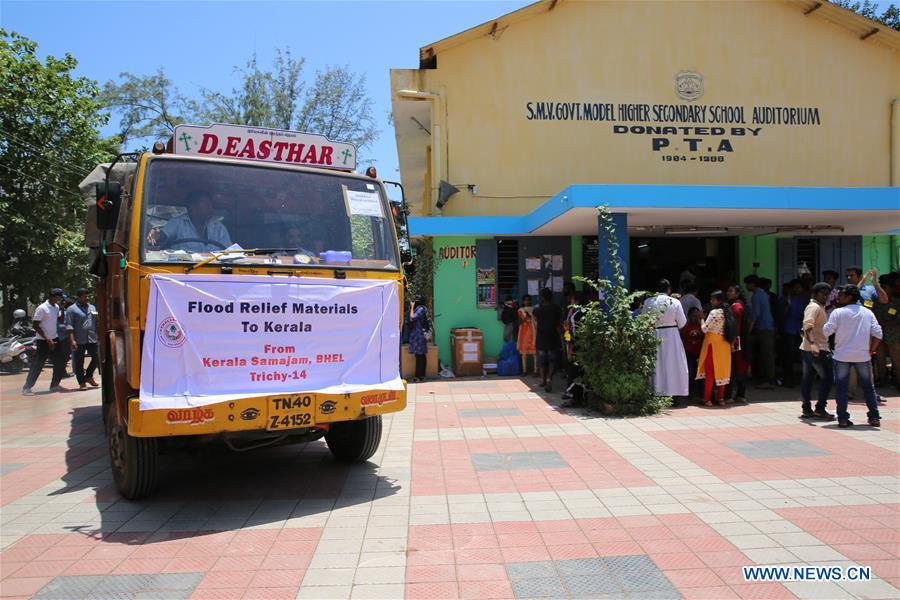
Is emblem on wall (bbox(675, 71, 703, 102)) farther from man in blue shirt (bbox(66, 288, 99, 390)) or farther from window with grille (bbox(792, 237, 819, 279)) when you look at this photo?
man in blue shirt (bbox(66, 288, 99, 390))

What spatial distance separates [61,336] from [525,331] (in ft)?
29.9

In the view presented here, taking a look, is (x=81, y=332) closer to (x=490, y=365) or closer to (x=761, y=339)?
(x=490, y=365)

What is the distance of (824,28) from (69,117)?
65.5 feet

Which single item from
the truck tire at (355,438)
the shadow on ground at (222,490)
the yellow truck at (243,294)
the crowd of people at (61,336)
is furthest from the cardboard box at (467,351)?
the crowd of people at (61,336)

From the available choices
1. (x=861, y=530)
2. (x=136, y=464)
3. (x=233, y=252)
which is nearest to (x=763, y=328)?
(x=861, y=530)

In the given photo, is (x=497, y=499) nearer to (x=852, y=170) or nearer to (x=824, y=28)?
(x=852, y=170)

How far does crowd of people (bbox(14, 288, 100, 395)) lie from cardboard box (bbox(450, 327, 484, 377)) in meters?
7.15

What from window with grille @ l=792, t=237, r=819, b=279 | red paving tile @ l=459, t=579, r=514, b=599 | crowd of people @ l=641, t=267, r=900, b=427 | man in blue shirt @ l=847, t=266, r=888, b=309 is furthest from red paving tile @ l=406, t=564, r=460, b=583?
window with grille @ l=792, t=237, r=819, b=279

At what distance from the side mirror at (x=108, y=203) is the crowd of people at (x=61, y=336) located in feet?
27.0

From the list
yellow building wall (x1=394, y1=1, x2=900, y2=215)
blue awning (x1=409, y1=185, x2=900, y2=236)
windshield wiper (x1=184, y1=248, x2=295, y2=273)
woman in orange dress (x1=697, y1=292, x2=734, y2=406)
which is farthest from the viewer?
yellow building wall (x1=394, y1=1, x2=900, y2=215)

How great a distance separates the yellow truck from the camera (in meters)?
4.77

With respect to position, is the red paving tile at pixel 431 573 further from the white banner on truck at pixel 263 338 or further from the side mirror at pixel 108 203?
the side mirror at pixel 108 203

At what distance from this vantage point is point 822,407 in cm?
803

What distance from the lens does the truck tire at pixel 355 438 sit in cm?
626
